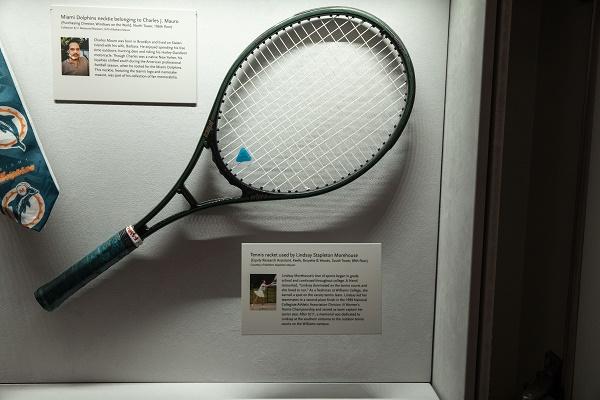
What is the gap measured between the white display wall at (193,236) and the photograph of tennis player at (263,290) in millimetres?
41

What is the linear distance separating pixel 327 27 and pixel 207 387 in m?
0.89

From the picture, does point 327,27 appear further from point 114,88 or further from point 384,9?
point 114,88

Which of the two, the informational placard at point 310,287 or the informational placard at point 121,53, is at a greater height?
the informational placard at point 121,53

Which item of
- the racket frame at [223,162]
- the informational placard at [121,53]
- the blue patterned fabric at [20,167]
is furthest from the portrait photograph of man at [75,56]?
the racket frame at [223,162]

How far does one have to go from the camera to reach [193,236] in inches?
43.4

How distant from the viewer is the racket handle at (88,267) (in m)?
1.01

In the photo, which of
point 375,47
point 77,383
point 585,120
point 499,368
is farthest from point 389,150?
point 77,383

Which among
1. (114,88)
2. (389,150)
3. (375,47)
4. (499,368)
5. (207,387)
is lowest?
(207,387)

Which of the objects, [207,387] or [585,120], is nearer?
[585,120]

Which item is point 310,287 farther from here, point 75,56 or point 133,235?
point 75,56

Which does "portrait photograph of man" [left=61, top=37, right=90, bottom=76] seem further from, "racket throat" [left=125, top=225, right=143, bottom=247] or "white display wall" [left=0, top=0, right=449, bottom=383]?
"racket throat" [left=125, top=225, right=143, bottom=247]

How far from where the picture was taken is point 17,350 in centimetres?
111

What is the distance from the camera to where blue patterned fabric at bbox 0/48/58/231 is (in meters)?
0.98

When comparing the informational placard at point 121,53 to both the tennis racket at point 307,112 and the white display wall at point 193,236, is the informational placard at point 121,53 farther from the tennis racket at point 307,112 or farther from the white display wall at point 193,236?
the tennis racket at point 307,112
